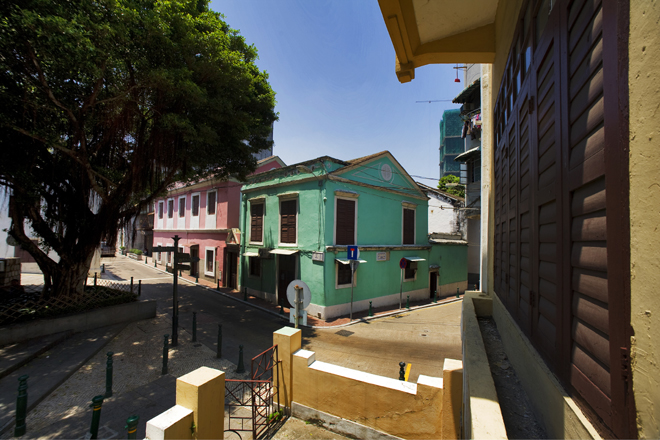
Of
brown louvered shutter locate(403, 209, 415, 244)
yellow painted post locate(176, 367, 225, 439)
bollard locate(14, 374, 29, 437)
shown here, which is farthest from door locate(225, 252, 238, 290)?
yellow painted post locate(176, 367, 225, 439)

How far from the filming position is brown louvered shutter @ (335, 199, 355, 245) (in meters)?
13.9

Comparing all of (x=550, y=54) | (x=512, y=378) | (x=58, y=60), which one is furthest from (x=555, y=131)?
(x=58, y=60)

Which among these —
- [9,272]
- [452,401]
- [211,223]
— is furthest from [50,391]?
[211,223]

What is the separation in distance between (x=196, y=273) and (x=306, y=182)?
14173 millimetres

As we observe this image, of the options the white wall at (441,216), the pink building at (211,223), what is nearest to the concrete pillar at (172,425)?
the pink building at (211,223)

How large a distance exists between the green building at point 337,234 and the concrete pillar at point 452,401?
8590 mm

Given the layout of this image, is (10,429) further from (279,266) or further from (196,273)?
(196,273)

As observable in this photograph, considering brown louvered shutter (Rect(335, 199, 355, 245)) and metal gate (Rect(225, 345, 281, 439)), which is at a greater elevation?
brown louvered shutter (Rect(335, 199, 355, 245))

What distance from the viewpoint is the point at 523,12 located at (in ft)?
10.2

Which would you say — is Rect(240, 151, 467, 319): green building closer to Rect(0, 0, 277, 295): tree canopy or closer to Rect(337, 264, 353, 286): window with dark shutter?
Rect(337, 264, 353, 286): window with dark shutter

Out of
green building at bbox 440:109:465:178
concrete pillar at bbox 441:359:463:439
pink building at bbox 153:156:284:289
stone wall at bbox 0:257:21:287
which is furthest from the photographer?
green building at bbox 440:109:465:178

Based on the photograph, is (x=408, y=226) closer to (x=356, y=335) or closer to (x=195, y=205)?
(x=356, y=335)

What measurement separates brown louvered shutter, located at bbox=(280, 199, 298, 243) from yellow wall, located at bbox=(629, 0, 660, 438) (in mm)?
13953

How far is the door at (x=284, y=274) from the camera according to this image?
14797 millimetres
